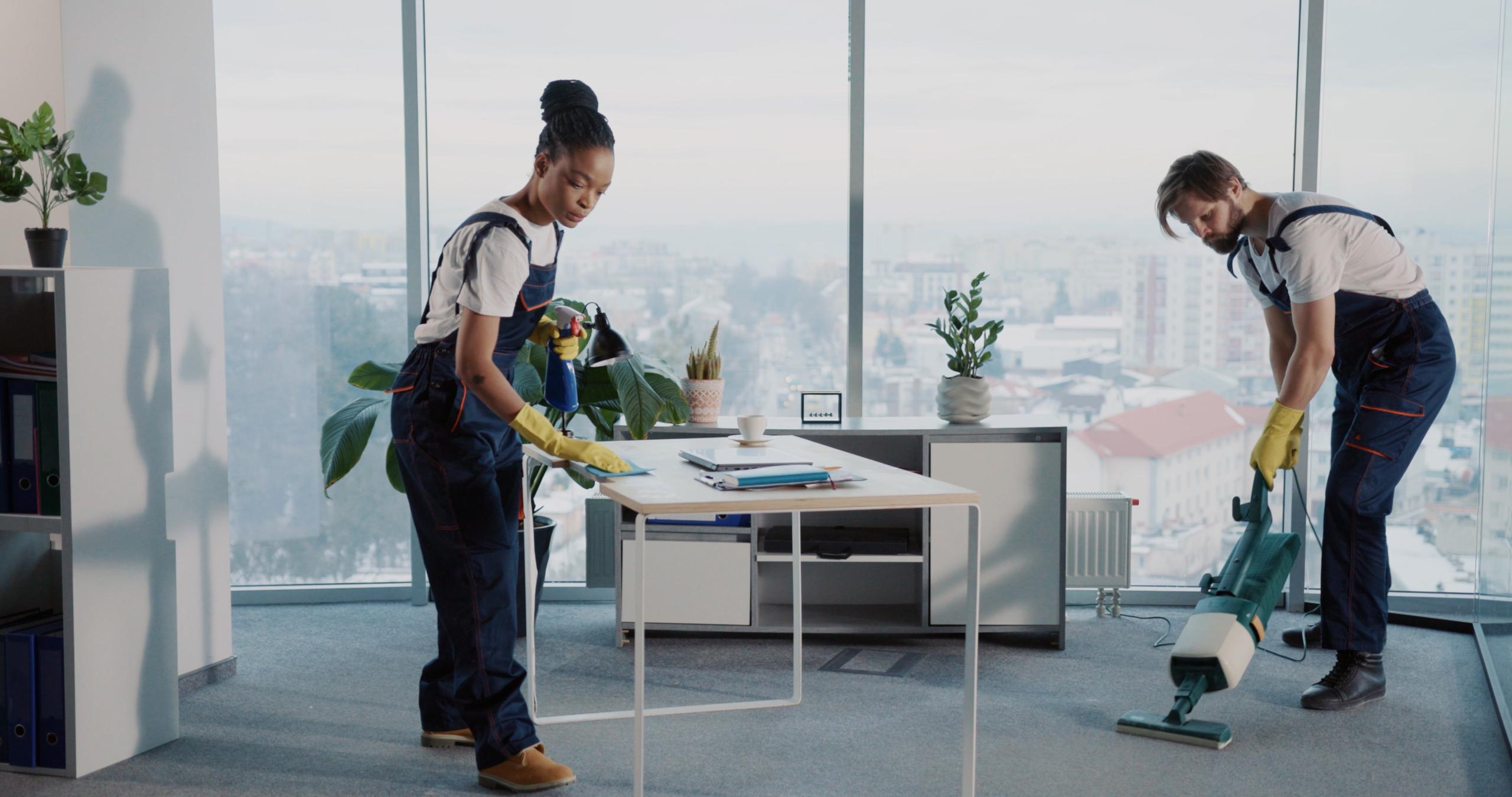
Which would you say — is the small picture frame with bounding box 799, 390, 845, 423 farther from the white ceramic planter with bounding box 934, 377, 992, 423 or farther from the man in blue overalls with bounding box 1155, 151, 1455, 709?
the man in blue overalls with bounding box 1155, 151, 1455, 709

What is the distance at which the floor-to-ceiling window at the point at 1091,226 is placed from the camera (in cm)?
417

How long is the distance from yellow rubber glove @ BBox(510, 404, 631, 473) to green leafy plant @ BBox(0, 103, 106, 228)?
131 centimetres

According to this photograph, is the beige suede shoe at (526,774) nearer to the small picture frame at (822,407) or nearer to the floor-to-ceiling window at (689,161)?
the small picture frame at (822,407)

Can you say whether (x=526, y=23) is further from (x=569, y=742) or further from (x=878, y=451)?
(x=569, y=742)

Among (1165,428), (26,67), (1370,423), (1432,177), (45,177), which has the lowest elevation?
(1165,428)

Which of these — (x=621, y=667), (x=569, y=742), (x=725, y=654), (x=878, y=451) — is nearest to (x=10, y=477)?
(x=569, y=742)

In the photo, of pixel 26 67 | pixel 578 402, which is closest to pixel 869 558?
pixel 578 402

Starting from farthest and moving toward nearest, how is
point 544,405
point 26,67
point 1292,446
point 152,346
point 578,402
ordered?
1. point 544,405
2. point 578,402
3. point 1292,446
4. point 26,67
5. point 152,346

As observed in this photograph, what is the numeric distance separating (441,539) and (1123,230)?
268 centimetres

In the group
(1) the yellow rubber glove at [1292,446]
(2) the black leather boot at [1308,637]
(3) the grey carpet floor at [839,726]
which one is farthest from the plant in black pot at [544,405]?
(2) the black leather boot at [1308,637]

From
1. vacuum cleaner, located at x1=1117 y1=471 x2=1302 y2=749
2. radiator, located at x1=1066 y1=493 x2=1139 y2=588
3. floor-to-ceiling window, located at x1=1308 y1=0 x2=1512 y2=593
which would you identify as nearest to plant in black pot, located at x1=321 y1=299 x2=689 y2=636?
radiator, located at x1=1066 y1=493 x2=1139 y2=588

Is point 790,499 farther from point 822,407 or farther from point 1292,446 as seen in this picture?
point 822,407

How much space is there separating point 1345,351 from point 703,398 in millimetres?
1850

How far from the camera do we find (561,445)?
2.51 meters
